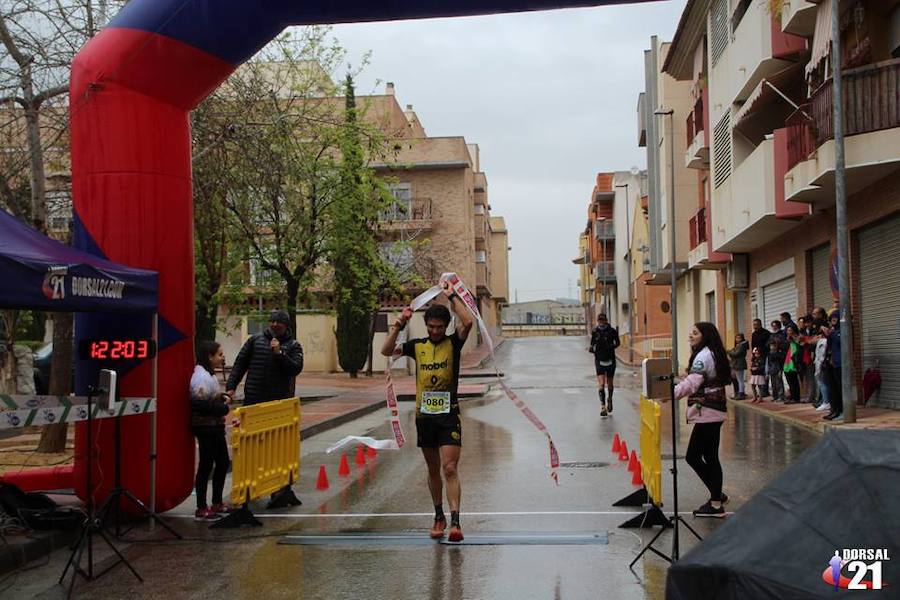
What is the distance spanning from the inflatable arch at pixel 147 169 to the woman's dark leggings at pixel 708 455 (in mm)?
4218

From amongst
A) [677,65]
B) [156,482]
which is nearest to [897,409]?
[156,482]

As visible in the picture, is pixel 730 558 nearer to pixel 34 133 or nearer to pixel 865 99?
pixel 34 133

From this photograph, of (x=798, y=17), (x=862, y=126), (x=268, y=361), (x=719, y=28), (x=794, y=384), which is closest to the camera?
(x=268, y=361)

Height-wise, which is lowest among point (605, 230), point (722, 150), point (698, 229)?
point (698, 229)

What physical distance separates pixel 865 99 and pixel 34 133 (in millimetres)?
13083

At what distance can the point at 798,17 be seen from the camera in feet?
60.4

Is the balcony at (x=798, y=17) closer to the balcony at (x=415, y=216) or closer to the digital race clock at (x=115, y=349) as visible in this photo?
the digital race clock at (x=115, y=349)

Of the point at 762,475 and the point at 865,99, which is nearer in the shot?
the point at 762,475

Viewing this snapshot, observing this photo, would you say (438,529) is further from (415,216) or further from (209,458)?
(415,216)

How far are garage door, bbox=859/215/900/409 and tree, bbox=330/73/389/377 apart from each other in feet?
43.3

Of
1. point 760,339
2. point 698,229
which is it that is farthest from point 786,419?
point 698,229

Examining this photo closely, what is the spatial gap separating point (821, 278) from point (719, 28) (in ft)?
29.9

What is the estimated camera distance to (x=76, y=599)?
6266mm

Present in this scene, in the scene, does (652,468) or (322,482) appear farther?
(322,482)
